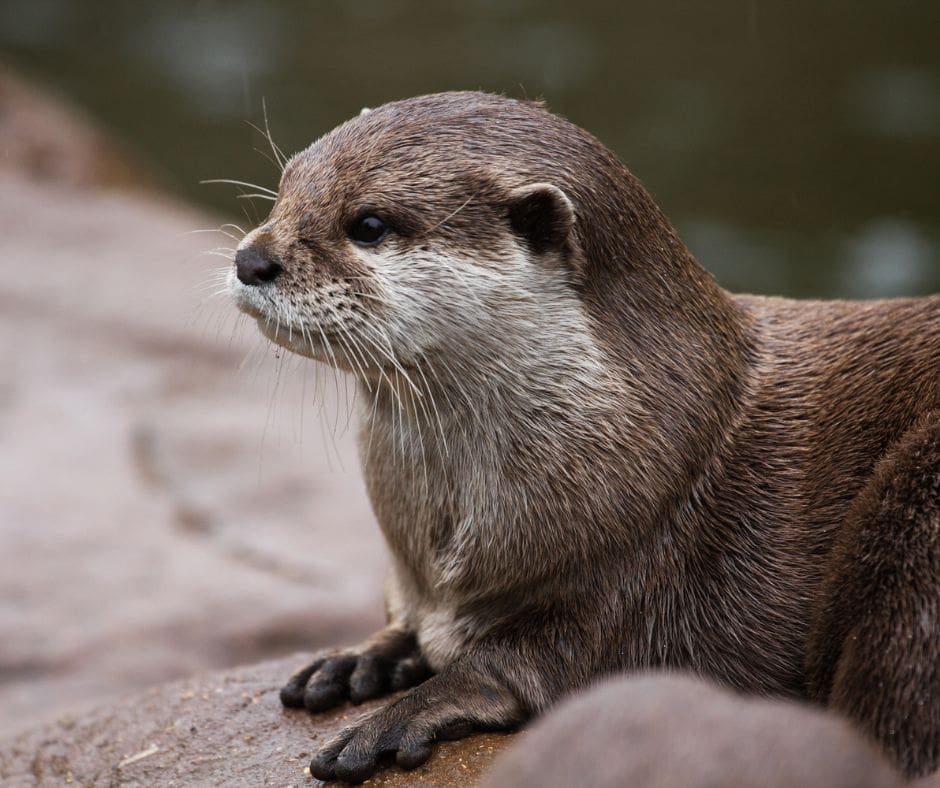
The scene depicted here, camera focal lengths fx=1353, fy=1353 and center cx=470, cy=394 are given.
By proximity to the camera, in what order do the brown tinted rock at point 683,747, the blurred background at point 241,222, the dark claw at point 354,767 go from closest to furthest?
the brown tinted rock at point 683,747, the dark claw at point 354,767, the blurred background at point 241,222

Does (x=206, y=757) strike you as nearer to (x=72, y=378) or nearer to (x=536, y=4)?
(x=72, y=378)

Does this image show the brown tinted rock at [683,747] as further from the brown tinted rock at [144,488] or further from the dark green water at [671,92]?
the dark green water at [671,92]

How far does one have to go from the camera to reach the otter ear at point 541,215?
315 cm

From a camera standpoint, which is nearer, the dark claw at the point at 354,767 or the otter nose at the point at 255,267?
the dark claw at the point at 354,767

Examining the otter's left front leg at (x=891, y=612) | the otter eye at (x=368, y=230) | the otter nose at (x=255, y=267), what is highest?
the otter eye at (x=368, y=230)

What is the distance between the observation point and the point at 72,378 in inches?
271

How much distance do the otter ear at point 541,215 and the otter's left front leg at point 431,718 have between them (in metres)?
1.00

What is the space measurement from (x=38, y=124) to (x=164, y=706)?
678 centimetres

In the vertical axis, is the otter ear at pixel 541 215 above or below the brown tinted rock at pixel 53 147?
below

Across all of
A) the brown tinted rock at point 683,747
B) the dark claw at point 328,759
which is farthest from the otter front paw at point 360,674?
the brown tinted rock at point 683,747

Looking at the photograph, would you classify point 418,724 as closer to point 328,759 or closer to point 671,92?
point 328,759

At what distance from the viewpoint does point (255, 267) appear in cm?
319

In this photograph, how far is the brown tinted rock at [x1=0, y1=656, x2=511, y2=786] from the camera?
10.4ft

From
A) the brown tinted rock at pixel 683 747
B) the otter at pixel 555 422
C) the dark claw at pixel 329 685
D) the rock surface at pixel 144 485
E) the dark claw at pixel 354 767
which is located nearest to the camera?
the brown tinted rock at pixel 683 747
